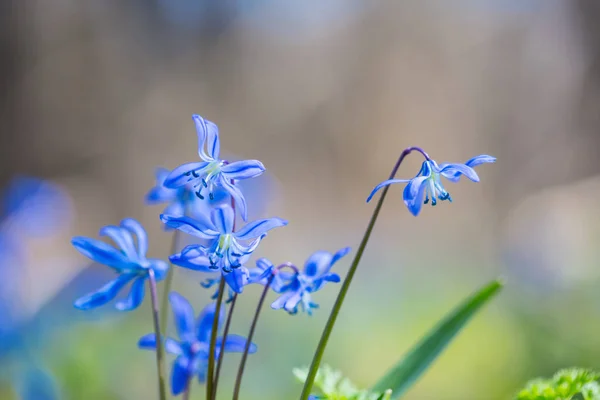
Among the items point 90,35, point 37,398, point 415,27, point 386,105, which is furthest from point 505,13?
point 37,398

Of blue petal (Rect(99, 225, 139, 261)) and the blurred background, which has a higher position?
the blurred background

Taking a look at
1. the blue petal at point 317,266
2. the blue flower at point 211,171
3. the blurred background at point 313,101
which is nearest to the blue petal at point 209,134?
the blue flower at point 211,171

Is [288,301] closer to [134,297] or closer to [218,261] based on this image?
[218,261]

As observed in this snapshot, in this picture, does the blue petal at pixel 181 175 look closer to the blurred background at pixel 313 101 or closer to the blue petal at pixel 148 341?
the blue petal at pixel 148 341

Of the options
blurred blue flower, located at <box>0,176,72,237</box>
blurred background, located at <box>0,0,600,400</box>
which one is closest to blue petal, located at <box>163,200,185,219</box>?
blurred blue flower, located at <box>0,176,72,237</box>

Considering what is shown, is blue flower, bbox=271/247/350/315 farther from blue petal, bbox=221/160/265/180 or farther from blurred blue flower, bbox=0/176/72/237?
blurred blue flower, bbox=0/176/72/237

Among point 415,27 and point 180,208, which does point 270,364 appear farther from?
point 415,27
